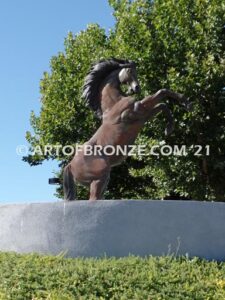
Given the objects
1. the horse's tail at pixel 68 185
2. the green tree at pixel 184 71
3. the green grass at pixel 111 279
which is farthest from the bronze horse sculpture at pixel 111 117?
the green tree at pixel 184 71

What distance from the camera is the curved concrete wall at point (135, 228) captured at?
29.2ft

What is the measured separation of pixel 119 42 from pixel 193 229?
387 inches

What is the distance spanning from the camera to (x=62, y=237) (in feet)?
30.3

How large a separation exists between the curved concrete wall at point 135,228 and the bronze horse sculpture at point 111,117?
2.31 feet

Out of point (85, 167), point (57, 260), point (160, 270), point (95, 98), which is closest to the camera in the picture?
point (160, 270)

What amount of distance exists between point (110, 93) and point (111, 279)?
13.1 feet

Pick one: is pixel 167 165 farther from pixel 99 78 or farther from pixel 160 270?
pixel 160 270

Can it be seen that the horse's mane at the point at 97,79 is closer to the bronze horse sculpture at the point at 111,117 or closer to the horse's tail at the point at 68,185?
the bronze horse sculpture at the point at 111,117

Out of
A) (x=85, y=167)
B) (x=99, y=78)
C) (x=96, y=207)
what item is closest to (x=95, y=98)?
(x=99, y=78)

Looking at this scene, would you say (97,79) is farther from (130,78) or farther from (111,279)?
(111,279)

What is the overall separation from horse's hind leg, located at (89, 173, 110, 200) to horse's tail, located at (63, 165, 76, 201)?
2.24 ft

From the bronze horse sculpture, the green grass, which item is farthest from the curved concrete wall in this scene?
the bronze horse sculpture

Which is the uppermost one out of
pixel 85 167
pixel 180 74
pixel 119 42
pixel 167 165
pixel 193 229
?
pixel 119 42

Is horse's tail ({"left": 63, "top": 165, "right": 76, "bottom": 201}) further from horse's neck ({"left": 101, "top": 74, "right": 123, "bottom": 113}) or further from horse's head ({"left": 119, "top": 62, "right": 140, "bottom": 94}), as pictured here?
horse's head ({"left": 119, "top": 62, "right": 140, "bottom": 94})
